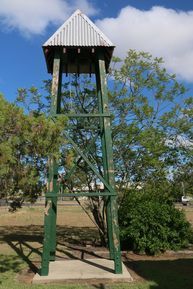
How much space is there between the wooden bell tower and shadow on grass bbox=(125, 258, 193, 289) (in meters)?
0.74

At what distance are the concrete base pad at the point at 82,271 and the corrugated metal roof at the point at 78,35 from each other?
5835 mm

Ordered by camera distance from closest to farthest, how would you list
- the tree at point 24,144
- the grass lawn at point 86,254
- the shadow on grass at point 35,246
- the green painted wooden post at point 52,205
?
the tree at point 24,144
the grass lawn at point 86,254
the green painted wooden post at point 52,205
the shadow on grass at point 35,246

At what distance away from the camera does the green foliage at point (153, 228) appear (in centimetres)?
1169

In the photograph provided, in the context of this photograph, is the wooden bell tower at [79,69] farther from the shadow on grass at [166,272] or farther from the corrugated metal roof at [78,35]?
the shadow on grass at [166,272]

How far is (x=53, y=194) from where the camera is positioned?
29.3 ft

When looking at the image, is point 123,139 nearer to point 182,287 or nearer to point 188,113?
point 188,113

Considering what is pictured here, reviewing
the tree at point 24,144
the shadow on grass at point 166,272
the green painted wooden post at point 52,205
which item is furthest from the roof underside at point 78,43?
the shadow on grass at point 166,272

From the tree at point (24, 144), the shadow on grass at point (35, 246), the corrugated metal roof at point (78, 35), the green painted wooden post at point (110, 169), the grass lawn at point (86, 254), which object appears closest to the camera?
the tree at point (24, 144)

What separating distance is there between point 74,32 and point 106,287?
662cm

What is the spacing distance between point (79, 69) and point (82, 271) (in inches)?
228

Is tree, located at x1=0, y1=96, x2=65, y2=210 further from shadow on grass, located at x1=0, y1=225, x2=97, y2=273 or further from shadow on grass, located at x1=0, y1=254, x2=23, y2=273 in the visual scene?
shadow on grass, located at x1=0, y1=225, x2=97, y2=273

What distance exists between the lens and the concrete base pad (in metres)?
8.60

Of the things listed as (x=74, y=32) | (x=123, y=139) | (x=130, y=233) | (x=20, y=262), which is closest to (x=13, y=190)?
(x=20, y=262)

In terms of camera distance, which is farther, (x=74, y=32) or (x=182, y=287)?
(x=74, y=32)
